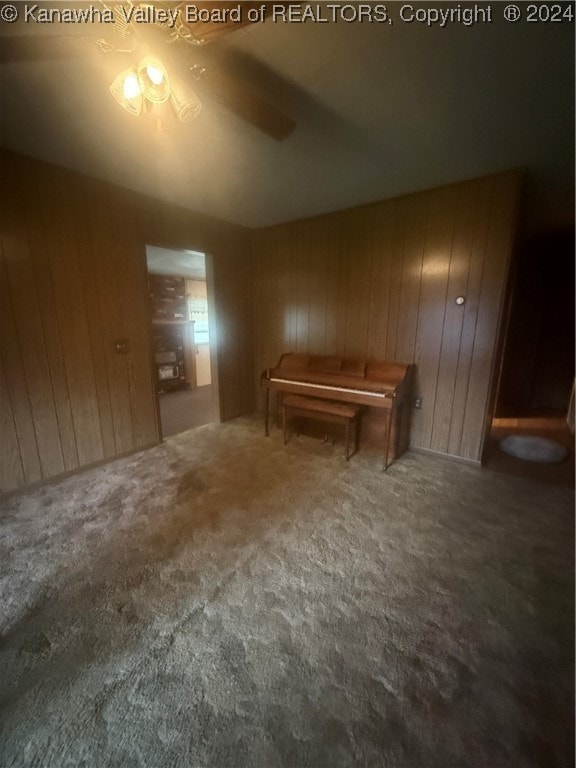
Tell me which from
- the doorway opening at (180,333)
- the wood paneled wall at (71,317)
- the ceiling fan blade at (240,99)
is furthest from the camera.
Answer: the doorway opening at (180,333)

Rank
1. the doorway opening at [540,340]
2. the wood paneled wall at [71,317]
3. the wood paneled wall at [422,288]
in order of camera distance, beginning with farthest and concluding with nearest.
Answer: the doorway opening at [540,340], the wood paneled wall at [422,288], the wood paneled wall at [71,317]

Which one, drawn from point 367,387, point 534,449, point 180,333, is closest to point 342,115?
point 367,387

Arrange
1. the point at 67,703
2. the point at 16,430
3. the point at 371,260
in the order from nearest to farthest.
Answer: the point at 67,703 → the point at 16,430 → the point at 371,260

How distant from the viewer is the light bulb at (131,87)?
1.08 meters

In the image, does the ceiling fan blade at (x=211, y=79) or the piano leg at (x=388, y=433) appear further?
the piano leg at (x=388, y=433)

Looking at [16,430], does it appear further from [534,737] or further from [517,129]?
[517,129]

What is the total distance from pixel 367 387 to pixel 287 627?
1840 millimetres

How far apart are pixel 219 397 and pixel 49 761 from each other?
3.00 m

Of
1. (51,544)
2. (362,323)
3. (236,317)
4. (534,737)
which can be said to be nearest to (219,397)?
(236,317)

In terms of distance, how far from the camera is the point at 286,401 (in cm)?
303

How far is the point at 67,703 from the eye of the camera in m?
1.02

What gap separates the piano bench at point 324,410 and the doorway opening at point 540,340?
234 cm

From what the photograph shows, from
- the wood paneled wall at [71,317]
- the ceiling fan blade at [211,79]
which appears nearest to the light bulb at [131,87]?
the ceiling fan blade at [211,79]

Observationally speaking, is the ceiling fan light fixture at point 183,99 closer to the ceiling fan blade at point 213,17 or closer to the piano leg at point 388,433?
the ceiling fan blade at point 213,17
